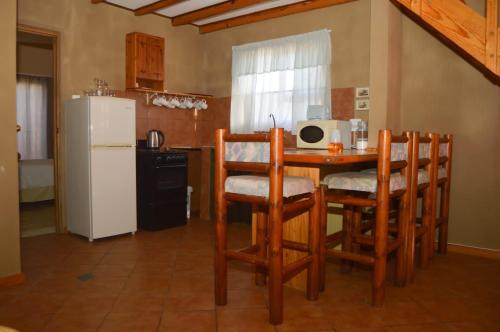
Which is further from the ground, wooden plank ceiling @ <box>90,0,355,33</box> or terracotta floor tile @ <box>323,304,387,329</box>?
wooden plank ceiling @ <box>90,0,355,33</box>

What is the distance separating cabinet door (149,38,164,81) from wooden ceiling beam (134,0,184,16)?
0.32m

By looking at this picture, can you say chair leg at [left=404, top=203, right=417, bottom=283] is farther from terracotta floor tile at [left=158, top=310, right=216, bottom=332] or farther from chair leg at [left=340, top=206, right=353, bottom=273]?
terracotta floor tile at [left=158, top=310, right=216, bottom=332]

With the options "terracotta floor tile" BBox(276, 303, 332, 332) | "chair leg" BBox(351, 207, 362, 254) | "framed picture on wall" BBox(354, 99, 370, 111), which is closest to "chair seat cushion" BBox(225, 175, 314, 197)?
"terracotta floor tile" BBox(276, 303, 332, 332)

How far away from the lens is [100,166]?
3783 mm

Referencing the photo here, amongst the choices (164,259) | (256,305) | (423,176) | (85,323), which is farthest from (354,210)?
(85,323)

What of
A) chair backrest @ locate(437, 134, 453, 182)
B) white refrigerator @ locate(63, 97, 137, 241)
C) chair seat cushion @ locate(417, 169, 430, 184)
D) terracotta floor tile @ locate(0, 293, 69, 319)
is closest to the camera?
terracotta floor tile @ locate(0, 293, 69, 319)

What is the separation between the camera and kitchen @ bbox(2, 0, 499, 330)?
3498 millimetres

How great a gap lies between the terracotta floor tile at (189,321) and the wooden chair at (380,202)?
0.80m

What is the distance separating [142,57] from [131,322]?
10.8ft

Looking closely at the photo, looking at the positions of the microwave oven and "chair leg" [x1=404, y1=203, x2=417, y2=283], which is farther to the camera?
the microwave oven

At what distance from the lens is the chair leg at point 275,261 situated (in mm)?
2023

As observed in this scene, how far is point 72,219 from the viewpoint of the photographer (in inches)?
158

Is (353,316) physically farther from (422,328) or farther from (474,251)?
(474,251)

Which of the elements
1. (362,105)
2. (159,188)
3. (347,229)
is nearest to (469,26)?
(362,105)
